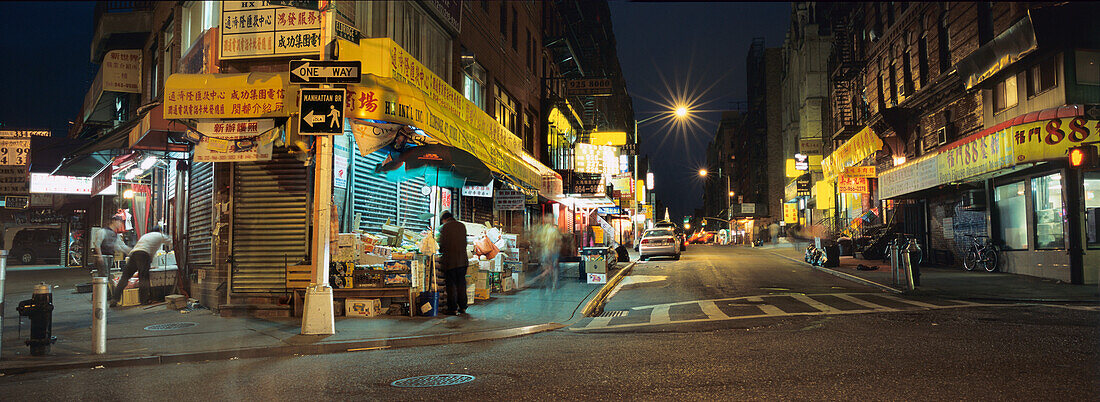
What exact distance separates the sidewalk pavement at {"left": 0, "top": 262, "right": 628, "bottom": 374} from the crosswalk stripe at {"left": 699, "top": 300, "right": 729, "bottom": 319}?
2246mm

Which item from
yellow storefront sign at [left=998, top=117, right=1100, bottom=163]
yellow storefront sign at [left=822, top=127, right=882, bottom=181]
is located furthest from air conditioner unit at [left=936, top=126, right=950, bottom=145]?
yellow storefront sign at [left=998, top=117, right=1100, bottom=163]

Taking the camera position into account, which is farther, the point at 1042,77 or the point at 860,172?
the point at 860,172

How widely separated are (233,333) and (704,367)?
6.53 m

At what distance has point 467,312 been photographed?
454 inches

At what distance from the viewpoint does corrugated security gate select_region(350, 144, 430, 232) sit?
12.4m

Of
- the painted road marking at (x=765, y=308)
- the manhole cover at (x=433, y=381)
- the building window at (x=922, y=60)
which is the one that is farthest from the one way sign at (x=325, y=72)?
the building window at (x=922, y=60)

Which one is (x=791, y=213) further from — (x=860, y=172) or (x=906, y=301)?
(x=906, y=301)

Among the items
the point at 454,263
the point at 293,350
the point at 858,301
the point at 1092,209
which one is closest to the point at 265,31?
the point at 454,263

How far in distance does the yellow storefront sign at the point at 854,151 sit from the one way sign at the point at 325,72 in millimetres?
26468

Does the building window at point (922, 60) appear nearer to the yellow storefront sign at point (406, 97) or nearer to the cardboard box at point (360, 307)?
the yellow storefront sign at point (406, 97)

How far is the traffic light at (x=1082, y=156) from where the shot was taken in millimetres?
12961

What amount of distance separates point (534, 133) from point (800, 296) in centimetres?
1568

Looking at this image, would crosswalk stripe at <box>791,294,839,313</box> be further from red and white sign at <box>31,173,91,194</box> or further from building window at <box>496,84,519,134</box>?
red and white sign at <box>31,173,91,194</box>

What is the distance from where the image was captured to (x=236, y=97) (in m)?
10.4
